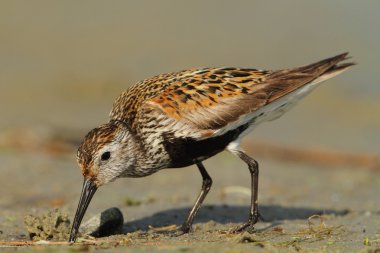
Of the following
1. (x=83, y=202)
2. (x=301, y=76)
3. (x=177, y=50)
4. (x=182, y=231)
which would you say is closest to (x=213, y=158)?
(x=301, y=76)

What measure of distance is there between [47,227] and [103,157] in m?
0.86

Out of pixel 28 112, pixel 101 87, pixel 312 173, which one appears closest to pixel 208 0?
pixel 101 87

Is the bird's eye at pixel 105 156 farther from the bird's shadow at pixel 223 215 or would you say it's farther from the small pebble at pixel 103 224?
the bird's shadow at pixel 223 215

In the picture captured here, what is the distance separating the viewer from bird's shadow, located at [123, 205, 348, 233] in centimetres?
850

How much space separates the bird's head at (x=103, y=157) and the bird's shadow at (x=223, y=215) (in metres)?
0.73

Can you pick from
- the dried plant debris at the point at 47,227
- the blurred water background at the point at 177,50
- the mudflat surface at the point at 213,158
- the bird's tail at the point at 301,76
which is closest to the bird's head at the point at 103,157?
the dried plant debris at the point at 47,227

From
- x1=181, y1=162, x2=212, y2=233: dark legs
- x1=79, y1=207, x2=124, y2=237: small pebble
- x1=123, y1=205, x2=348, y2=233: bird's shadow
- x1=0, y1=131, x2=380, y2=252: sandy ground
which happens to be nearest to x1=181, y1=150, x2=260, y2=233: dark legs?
x1=181, y1=162, x2=212, y2=233: dark legs

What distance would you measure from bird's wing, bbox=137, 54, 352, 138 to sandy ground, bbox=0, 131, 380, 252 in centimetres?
111

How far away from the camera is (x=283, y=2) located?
813 inches

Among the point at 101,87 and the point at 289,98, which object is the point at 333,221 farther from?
the point at 101,87

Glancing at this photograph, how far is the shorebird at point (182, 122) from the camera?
25.0 ft

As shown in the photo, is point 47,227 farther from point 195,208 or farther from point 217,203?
point 217,203

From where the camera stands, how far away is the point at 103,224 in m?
7.62

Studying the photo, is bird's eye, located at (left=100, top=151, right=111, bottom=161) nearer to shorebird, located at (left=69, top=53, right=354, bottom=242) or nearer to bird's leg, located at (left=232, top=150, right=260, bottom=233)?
shorebird, located at (left=69, top=53, right=354, bottom=242)
